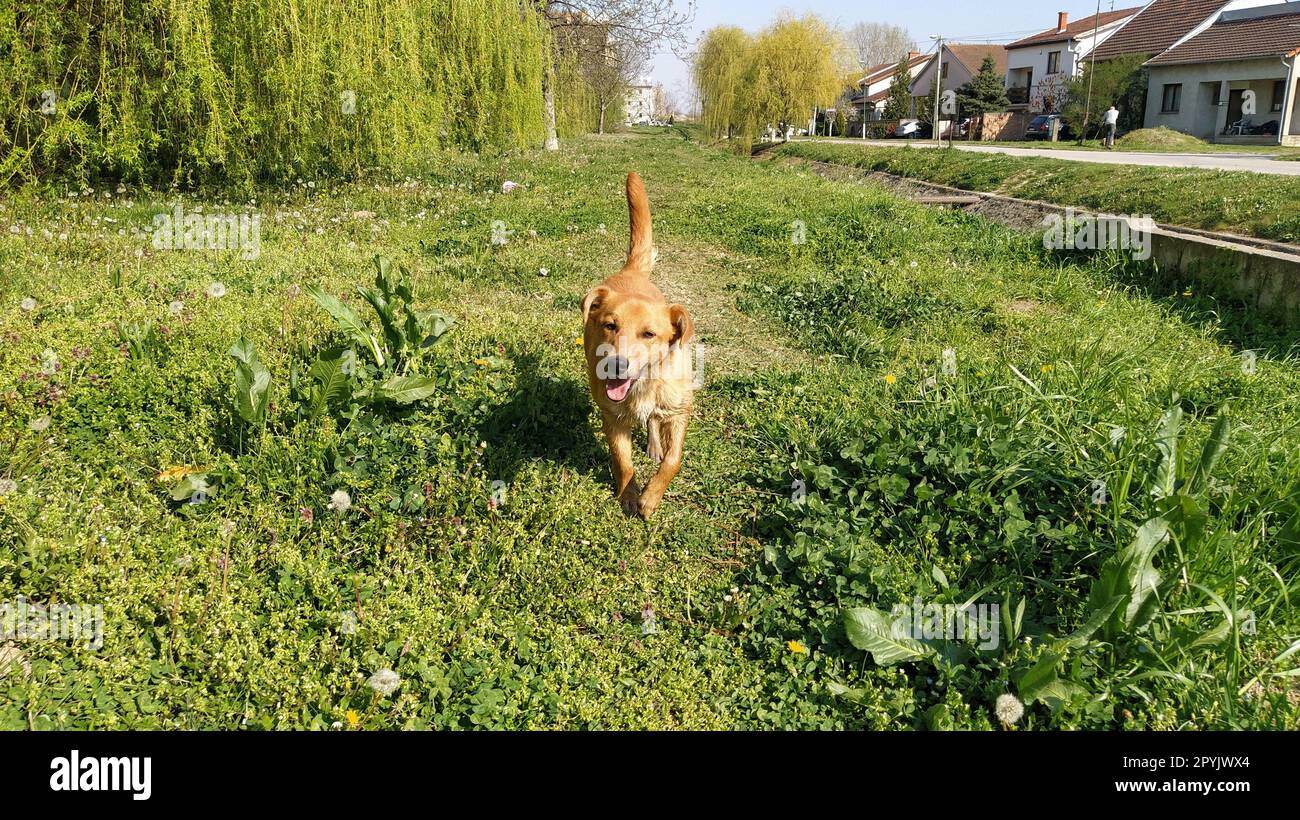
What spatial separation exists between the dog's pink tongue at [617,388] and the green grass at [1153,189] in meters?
7.05

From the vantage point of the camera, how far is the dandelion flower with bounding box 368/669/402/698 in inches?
99.1

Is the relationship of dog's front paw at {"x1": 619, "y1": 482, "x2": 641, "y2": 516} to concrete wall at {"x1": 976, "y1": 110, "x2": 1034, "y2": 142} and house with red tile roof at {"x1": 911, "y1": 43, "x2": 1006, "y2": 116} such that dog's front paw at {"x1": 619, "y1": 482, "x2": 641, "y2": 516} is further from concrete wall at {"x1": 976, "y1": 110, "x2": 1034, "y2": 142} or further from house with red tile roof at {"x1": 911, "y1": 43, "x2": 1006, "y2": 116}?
house with red tile roof at {"x1": 911, "y1": 43, "x2": 1006, "y2": 116}

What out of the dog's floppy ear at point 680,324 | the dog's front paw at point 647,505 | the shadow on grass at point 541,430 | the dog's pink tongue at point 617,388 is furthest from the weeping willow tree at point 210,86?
the dog's front paw at point 647,505

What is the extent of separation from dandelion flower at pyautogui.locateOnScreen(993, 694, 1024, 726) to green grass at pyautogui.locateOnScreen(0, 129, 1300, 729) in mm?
118

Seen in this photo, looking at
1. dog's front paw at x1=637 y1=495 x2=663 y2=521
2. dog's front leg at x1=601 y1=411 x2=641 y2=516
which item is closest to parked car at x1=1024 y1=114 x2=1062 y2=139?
dog's front leg at x1=601 y1=411 x2=641 y2=516

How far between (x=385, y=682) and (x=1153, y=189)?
10.7m

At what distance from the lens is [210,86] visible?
805 centimetres

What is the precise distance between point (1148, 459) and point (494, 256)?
680 centimetres

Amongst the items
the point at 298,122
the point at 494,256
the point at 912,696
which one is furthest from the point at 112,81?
the point at 912,696

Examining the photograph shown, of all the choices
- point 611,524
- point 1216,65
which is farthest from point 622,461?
point 1216,65

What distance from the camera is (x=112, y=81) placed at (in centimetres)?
Answer: 798

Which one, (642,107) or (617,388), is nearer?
(617,388)

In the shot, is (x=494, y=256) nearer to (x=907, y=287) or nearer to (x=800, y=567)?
(x=907, y=287)

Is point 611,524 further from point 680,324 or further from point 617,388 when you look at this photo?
point 680,324
